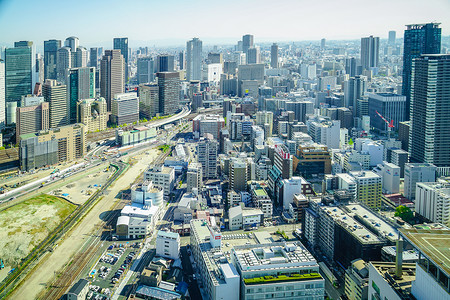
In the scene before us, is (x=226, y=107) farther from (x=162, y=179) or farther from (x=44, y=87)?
(x=162, y=179)

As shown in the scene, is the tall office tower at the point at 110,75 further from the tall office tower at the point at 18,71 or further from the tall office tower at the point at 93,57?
the tall office tower at the point at 93,57

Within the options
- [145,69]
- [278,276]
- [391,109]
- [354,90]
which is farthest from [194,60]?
[278,276]

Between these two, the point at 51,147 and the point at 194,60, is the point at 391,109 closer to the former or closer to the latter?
the point at 51,147

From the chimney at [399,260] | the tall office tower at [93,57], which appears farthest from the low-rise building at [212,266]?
the tall office tower at [93,57]

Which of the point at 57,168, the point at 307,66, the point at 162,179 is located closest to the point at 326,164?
the point at 162,179

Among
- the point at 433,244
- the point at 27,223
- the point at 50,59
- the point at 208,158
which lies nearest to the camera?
the point at 433,244

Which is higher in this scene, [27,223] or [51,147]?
[51,147]

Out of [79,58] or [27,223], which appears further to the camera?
[79,58]
